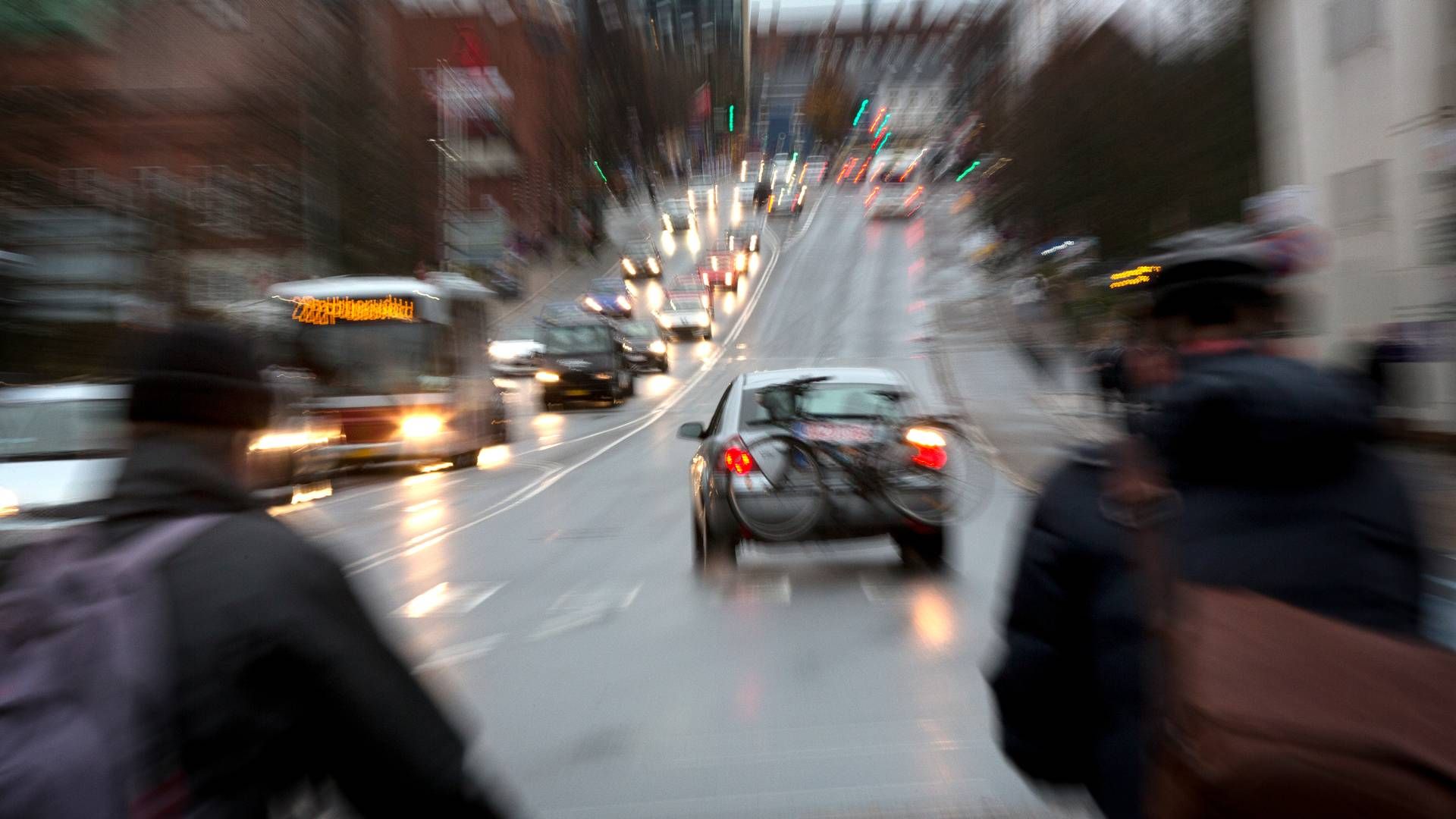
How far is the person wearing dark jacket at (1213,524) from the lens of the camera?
210 cm

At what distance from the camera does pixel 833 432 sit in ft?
34.7

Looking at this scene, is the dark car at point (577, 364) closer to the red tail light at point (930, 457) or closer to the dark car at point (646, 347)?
the dark car at point (646, 347)

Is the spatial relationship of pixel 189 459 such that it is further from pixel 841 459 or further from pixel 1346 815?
pixel 841 459

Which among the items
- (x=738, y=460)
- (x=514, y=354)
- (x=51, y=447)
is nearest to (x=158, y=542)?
(x=738, y=460)

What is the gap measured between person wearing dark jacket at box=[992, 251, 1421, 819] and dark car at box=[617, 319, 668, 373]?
40962 mm

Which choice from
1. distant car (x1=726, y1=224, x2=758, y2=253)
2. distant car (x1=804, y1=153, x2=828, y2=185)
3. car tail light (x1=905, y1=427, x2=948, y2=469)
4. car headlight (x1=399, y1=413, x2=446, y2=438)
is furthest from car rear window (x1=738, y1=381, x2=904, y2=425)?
distant car (x1=804, y1=153, x2=828, y2=185)

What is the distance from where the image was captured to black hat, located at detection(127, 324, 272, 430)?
208cm

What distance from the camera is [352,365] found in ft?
69.1

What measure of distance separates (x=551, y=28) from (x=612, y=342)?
5109 cm

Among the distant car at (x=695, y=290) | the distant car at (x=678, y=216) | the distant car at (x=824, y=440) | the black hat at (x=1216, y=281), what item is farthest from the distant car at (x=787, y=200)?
the black hat at (x=1216, y=281)

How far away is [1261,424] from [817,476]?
8.34 meters

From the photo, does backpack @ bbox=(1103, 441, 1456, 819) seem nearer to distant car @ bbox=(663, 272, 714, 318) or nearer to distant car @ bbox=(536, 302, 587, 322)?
distant car @ bbox=(536, 302, 587, 322)

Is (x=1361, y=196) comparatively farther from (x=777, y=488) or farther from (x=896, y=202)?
(x=896, y=202)

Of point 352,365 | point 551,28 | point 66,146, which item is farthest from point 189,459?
point 551,28
